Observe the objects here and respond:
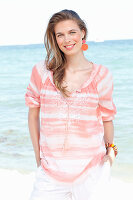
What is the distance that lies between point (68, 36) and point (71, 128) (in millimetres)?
590

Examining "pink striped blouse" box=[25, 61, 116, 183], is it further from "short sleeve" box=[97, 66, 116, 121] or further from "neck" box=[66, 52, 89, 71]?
"neck" box=[66, 52, 89, 71]

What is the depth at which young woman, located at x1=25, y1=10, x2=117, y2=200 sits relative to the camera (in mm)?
2275

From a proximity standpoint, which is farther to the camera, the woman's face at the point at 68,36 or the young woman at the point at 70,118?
the woman's face at the point at 68,36

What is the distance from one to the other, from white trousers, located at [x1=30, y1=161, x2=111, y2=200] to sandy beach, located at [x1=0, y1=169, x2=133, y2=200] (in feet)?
5.83

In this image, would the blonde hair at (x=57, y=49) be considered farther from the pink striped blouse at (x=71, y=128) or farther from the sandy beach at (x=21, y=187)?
the sandy beach at (x=21, y=187)

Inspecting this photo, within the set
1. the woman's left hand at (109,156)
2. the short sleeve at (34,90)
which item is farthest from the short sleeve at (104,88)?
the short sleeve at (34,90)

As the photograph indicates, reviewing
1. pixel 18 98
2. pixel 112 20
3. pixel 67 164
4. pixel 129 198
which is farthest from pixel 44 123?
pixel 112 20

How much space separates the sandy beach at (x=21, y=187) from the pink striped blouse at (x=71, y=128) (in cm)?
180

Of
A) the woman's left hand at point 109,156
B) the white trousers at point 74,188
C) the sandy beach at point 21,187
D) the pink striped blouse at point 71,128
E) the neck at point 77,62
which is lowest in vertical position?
the sandy beach at point 21,187

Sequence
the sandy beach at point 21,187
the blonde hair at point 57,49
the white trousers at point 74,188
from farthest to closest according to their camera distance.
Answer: the sandy beach at point 21,187
the blonde hair at point 57,49
the white trousers at point 74,188

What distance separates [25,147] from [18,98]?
410 cm

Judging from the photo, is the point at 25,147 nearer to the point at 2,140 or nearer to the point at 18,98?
the point at 2,140

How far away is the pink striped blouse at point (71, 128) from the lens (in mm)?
2293

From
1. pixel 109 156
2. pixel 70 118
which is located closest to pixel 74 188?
pixel 109 156
